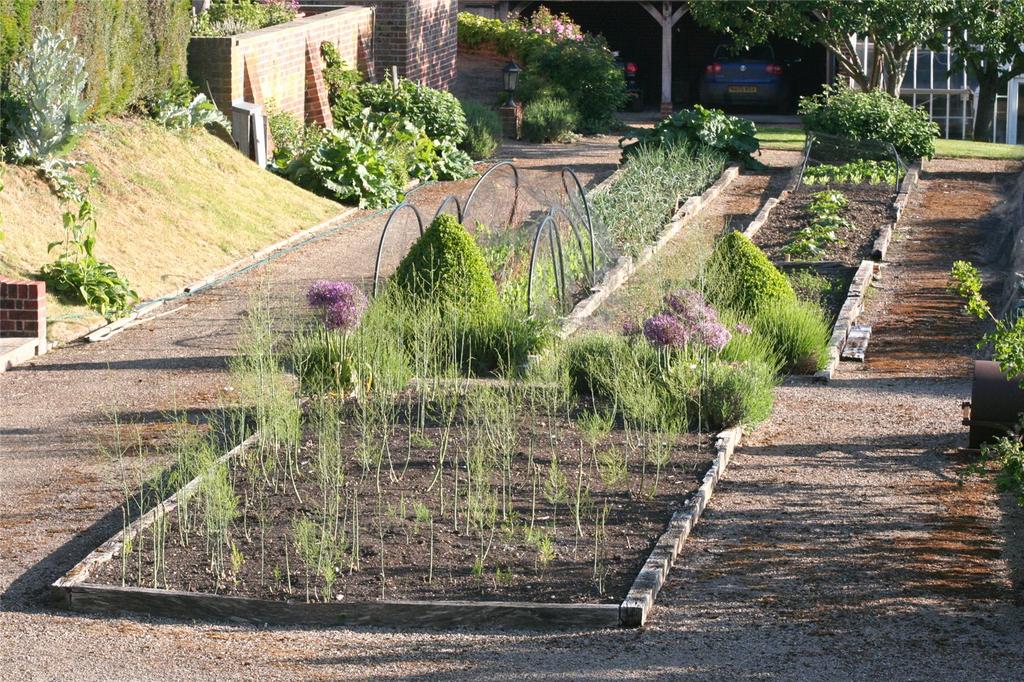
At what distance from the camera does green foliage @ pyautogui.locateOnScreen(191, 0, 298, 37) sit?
18.8m

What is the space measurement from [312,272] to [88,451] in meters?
5.24

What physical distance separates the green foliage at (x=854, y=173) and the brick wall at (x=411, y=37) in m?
6.41

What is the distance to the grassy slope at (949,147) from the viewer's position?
22234 millimetres

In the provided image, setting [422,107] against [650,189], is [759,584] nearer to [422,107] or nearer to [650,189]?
[650,189]

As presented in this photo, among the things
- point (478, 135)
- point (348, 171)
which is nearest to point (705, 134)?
point (478, 135)

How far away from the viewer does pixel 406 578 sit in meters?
6.40

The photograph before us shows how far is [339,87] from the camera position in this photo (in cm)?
2048

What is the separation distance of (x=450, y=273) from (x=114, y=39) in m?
7.03

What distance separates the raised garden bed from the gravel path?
111mm

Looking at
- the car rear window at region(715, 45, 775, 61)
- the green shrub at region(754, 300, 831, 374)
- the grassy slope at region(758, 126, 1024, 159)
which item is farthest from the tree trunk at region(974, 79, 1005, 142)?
the green shrub at region(754, 300, 831, 374)

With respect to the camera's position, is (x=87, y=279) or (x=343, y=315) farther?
(x=87, y=279)

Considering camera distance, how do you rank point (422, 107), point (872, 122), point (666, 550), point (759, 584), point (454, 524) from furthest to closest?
point (422, 107)
point (872, 122)
point (454, 524)
point (666, 550)
point (759, 584)

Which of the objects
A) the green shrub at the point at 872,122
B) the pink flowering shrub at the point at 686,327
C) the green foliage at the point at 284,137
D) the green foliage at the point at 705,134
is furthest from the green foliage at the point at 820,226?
the green foliage at the point at 284,137

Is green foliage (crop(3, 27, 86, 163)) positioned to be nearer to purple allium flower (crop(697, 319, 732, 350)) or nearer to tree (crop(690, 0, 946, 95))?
purple allium flower (crop(697, 319, 732, 350))
